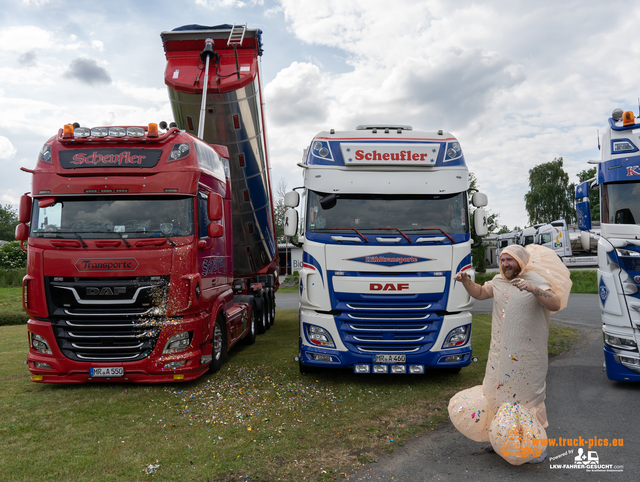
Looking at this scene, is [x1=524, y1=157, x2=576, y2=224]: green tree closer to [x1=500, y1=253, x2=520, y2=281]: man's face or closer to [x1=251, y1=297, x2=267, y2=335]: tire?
[x1=251, y1=297, x2=267, y2=335]: tire

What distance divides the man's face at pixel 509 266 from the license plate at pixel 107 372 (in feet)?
15.8

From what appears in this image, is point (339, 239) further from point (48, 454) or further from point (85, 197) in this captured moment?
point (48, 454)

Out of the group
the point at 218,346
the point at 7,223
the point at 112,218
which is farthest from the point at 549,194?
the point at 7,223

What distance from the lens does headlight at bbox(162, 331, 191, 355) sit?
6164 mm

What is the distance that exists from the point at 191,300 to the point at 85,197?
6.45 ft

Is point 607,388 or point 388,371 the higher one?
point 388,371

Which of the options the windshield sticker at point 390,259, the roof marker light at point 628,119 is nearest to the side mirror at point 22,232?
the windshield sticker at point 390,259

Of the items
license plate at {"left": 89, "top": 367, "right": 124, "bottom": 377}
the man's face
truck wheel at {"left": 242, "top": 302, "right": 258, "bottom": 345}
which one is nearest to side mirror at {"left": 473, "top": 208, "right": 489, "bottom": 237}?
the man's face

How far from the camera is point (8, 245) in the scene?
30406mm

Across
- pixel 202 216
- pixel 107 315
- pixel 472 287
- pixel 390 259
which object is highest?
pixel 202 216

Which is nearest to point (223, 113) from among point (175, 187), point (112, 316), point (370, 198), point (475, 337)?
point (175, 187)

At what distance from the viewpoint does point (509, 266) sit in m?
3.80

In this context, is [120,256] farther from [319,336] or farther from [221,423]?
[319,336]

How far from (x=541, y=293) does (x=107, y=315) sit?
5.03 m
